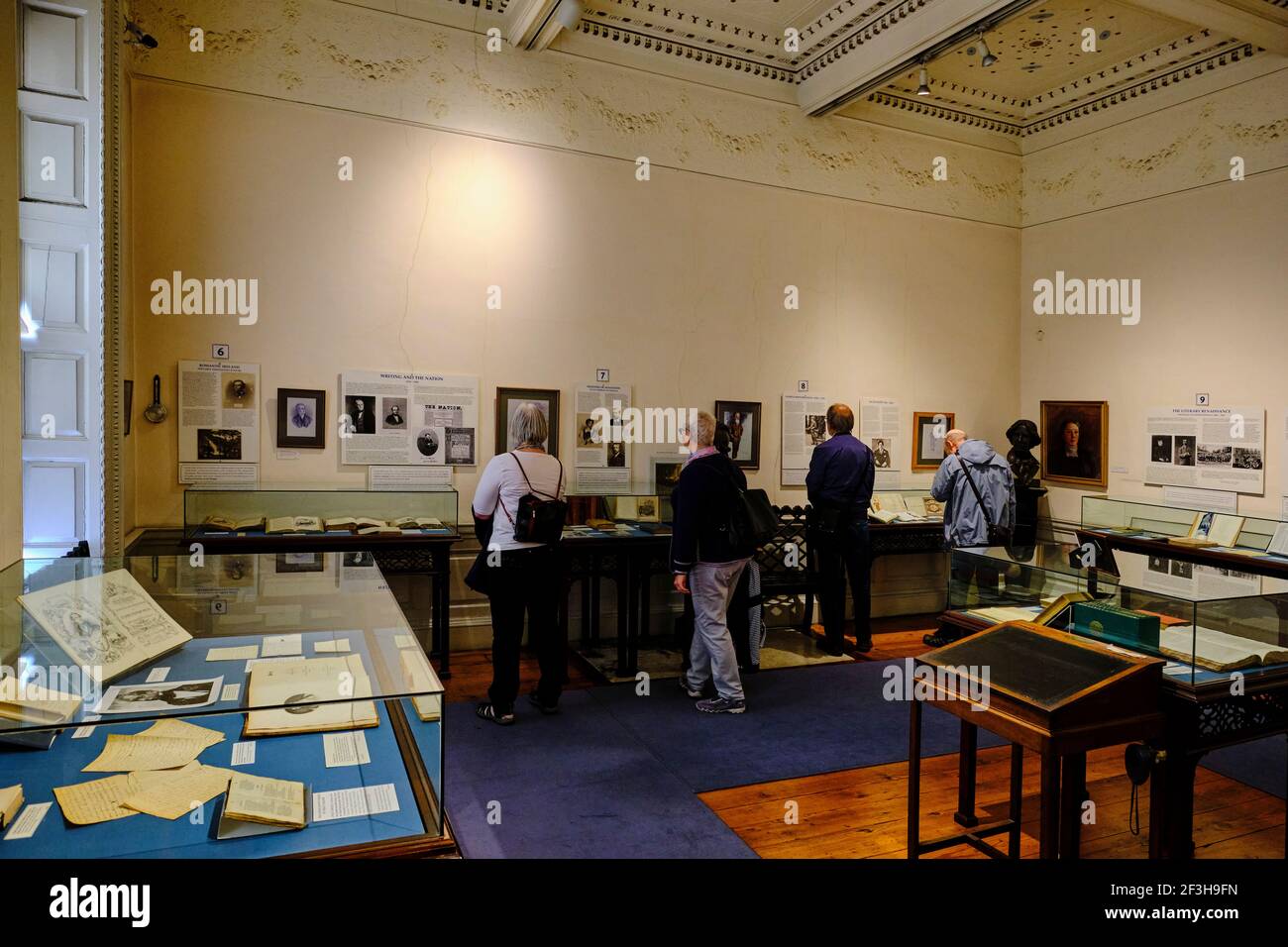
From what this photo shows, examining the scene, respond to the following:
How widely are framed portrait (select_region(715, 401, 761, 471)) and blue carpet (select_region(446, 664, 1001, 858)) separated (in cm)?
250

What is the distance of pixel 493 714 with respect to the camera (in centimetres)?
572

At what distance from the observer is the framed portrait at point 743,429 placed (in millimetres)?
8570

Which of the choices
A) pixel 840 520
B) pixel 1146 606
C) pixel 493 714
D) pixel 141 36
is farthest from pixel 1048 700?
pixel 141 36

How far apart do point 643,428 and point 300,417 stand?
308cm

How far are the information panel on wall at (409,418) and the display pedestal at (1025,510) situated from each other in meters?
6.07

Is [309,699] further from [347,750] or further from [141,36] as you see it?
[141,36]

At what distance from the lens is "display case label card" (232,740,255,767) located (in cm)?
231

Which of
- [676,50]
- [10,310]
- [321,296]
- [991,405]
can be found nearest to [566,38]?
[676,50]

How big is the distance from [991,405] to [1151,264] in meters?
2.20

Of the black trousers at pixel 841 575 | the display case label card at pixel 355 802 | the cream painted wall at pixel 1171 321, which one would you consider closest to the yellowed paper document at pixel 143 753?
the display case label card at pixel 355 802

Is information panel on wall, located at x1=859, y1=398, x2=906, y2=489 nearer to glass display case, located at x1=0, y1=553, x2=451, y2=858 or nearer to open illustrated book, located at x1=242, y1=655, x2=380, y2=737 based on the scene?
glass display case, located at x1=0, y1=553, x2=451, y2=858

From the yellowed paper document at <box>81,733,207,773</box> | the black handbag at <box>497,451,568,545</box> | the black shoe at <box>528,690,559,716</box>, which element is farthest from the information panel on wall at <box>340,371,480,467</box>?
the yellowed paper document at <box>81,733,207,773</box>

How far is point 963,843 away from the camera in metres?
4.18
